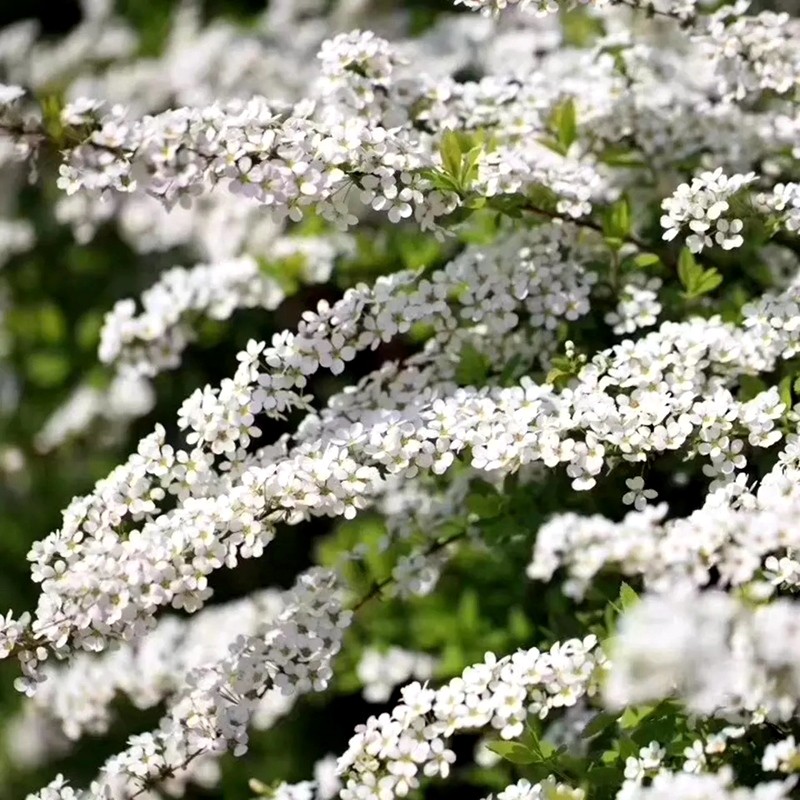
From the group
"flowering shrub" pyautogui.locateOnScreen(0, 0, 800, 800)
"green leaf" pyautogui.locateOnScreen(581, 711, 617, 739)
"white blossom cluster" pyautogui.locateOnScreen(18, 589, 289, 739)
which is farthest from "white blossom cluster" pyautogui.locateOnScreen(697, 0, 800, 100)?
"white blossom cluster" pyautogui.locateOnScreen(18, 589, 289, 739)

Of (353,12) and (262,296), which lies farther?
(353,12)

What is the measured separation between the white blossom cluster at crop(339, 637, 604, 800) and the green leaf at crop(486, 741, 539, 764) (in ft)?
0.04

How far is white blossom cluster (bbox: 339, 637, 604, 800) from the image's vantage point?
1.32 metres

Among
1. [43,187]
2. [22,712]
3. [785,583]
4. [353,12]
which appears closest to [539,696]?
[785,583]

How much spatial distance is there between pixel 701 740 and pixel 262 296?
1.06 meters

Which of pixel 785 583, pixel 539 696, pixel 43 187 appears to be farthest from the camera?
pixel 43 187

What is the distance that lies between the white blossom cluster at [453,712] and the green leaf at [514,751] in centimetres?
1

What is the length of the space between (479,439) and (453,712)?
0.31m

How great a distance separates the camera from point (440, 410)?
1.46 m

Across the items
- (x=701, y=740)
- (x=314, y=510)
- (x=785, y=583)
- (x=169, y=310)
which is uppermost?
(x=169, y=310)

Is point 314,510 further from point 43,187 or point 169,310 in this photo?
point 43,187

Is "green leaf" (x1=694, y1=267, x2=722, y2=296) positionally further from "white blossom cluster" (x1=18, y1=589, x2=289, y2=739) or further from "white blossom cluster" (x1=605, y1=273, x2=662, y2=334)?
"white blossom cluster" (x1=18, y1=589, x2=289, y2=739)

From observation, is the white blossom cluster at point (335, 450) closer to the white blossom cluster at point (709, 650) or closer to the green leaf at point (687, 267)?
the green leaf at point (687, 267)

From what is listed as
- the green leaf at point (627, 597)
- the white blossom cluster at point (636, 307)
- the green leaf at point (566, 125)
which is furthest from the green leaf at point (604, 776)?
the green leaf at point (566, 125)
